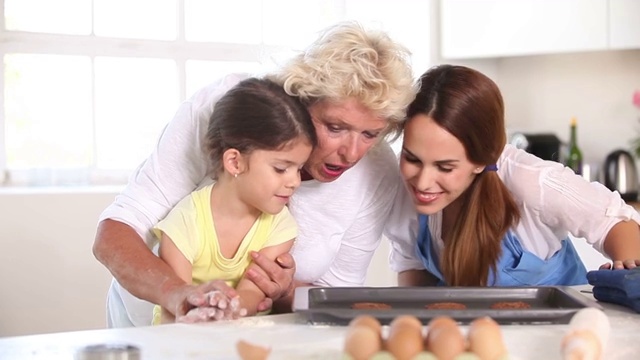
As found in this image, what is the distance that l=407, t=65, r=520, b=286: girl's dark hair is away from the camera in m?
1.91

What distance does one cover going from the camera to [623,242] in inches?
77.2

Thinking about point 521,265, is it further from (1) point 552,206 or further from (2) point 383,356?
(2) point 383,356

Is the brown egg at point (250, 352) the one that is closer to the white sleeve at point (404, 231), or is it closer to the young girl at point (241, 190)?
the young girl at point (241, 190)

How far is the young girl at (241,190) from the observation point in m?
1.87

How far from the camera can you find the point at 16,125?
369 cm

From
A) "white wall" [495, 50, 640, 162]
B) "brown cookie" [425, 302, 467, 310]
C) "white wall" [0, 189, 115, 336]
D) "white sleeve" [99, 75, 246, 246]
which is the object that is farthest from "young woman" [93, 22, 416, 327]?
"white wall" [495, 50, 640, 162]

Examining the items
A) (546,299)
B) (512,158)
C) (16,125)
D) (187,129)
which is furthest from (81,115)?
(546,299)

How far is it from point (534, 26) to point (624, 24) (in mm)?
375

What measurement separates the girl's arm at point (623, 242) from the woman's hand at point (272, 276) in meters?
0.64

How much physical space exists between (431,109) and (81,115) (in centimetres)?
220

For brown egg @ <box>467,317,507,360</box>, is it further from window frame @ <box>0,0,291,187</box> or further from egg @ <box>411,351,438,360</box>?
window frame @ <box>0,0,291,187</box>

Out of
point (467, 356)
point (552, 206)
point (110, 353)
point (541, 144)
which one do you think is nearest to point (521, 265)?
point (552, 206)

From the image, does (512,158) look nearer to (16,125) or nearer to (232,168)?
(232,168)

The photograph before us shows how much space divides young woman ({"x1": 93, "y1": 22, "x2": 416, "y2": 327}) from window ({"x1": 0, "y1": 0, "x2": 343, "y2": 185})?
1.74 m
